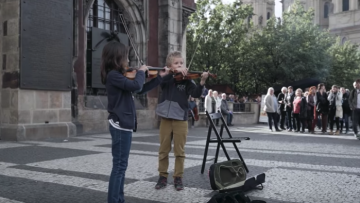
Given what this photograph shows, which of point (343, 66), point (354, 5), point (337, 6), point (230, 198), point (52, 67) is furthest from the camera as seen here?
point (337, 6)

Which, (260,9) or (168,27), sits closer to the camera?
(168,27)

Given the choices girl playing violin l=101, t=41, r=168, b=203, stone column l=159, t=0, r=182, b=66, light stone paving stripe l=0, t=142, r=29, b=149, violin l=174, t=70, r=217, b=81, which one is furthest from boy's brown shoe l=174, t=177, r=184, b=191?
stone column l=159, t=0, r=182, b=66

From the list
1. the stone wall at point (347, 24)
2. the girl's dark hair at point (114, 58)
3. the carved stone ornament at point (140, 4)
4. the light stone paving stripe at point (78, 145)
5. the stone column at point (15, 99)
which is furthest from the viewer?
the stone wall at point (347, 24)

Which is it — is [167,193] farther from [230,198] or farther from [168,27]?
[168,27]

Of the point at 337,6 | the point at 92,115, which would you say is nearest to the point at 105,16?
the point at 92,115

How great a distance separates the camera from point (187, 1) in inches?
709

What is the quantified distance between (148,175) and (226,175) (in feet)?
4.58

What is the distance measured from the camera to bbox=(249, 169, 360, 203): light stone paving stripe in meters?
4.63

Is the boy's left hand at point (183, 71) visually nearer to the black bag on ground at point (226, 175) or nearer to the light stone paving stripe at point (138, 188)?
the black bag on ground at point (226, 175)

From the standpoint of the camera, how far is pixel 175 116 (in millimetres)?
5129

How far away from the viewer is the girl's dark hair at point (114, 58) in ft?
13.0

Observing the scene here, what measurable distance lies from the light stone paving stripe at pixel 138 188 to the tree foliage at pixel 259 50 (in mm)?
28243

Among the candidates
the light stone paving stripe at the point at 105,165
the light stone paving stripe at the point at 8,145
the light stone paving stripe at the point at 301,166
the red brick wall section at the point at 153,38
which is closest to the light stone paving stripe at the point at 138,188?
the light stone paving stripe at the point at 105,165

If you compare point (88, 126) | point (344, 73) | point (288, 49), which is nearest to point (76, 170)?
point (88, 126)
